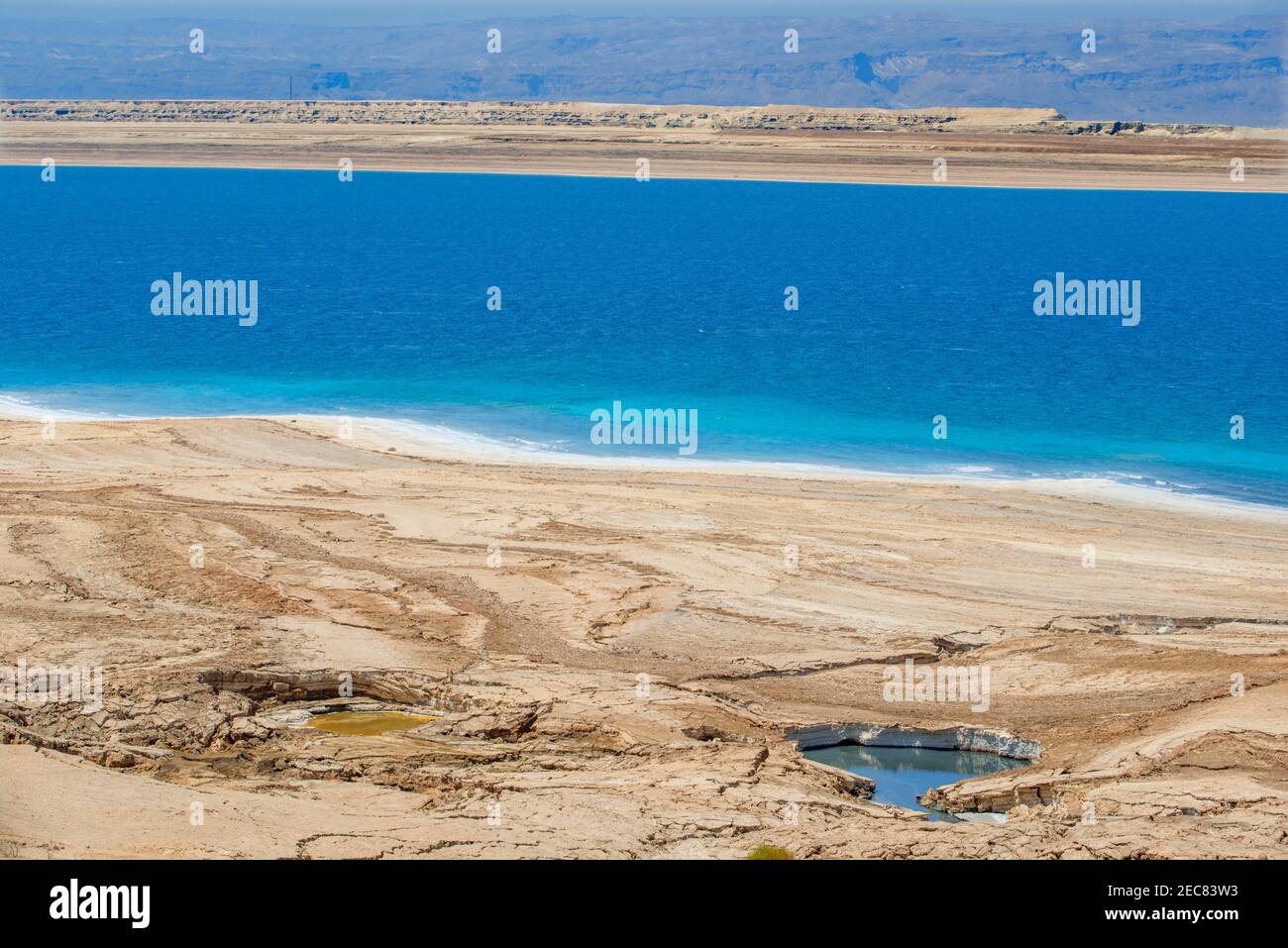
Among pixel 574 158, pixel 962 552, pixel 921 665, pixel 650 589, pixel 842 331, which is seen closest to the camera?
pixel 921 665

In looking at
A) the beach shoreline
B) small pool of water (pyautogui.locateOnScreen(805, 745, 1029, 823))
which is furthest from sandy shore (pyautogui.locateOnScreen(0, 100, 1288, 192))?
small pool of water (pyautogui.locateOnScreen(805, 745, 1029, 823))

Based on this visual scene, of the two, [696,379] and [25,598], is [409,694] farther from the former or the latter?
[696,379]

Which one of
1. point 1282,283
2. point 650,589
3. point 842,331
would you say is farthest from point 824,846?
point 1282,283

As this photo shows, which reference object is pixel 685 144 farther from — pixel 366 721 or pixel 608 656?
pixel 366 721

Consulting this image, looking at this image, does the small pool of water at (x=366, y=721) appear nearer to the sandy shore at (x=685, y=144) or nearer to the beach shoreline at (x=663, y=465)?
the beach shoreline at (x=663, y=465)

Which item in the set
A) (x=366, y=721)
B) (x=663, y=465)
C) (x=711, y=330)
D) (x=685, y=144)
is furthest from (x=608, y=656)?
(x=685, y=144)
